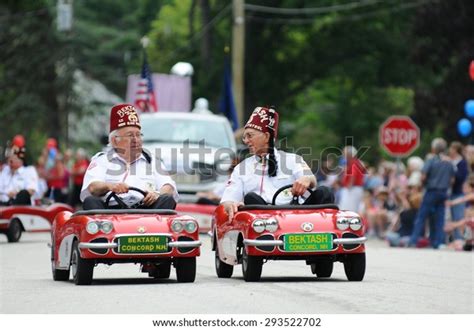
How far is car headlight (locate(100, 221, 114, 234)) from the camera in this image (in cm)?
1495

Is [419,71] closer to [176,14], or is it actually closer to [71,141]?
[71,141]

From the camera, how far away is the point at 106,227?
14977mm

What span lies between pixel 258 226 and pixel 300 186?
0.76m

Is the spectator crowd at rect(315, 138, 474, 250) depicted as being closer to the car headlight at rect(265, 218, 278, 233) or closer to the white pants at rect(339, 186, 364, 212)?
the white pants at rect(339, 186, 364, 212)

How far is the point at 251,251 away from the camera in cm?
1530

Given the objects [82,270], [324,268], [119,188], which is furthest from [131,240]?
[324,268]

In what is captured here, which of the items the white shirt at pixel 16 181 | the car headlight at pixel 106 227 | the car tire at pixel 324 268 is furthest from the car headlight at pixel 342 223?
the white shirt at pixel 16 181

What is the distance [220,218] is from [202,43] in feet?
147

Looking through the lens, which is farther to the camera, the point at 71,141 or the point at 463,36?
the point at 71,141

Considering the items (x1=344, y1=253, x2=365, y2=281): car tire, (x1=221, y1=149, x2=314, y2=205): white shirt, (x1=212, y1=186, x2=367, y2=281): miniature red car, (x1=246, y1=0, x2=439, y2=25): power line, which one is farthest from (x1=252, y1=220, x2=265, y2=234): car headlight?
(x1=246, y1=0, x2=439, y2=25): power line

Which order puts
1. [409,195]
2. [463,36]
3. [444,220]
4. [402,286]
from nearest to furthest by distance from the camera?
1. [402,286]
2. [444,220]
3. [409,195]
4. [463,36]

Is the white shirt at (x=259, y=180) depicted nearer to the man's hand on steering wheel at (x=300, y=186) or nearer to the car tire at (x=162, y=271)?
the man's hand on steering wheel at (x=300, y=186)

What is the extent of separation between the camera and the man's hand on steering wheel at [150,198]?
15.6 m

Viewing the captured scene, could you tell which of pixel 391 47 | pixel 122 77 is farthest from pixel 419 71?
Answer: pixel 122 77
